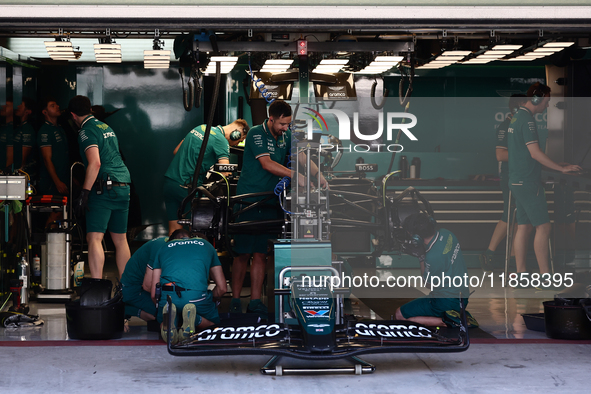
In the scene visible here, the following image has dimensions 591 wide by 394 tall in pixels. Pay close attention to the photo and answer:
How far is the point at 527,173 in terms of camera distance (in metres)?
6.73

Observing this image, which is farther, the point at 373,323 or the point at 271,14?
the point at 271,14

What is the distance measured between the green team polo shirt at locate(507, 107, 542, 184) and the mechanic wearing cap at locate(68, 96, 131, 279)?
3.71 metres

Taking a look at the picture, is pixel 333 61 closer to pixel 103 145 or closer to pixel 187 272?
pixel 103 145

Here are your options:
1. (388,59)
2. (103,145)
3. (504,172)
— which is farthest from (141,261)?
A: (504,172)

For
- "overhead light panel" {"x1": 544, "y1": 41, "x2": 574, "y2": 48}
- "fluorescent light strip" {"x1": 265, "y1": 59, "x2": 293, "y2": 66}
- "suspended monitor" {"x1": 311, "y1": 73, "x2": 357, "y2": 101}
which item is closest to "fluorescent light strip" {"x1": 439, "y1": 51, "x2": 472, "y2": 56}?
"overhead light panel" {"x1": 544, "y1": 41, "x2": 574, "y2": 48}

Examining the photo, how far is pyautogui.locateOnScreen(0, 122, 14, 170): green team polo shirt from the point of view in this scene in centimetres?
578

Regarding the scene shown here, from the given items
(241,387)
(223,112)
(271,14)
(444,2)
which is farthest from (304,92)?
(223,112)

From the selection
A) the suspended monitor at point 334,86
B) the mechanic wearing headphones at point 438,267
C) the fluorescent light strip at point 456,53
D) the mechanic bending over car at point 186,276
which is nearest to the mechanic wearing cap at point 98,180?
the mechanic bending over car at point 186,276

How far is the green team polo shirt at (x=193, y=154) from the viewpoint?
23.2ft

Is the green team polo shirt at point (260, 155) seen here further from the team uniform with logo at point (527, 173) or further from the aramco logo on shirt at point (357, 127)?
the team uniform with logo at point (527, 173)

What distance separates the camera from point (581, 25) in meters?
4.46

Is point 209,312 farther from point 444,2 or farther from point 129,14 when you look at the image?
point 444,2

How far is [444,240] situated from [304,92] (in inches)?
57.3

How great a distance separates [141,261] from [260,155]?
4.27 ft
